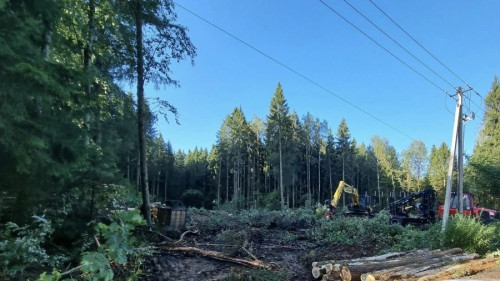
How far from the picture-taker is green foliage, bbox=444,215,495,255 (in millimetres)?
9133

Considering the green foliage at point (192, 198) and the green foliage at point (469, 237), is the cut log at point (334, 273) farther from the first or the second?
the green foliage at point (192, 198)

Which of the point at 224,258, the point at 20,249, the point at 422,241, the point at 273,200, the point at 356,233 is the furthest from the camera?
the point at 273,200

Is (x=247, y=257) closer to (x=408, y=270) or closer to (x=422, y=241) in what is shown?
(x=408, y=270)

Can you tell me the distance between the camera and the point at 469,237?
30.3 ft

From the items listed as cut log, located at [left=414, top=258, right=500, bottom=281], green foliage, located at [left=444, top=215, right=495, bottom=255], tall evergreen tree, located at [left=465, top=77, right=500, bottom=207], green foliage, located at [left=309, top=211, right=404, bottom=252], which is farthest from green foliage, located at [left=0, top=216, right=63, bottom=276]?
tall evergreen tree, located at [left=465, top=77, right=500, bottom=207]

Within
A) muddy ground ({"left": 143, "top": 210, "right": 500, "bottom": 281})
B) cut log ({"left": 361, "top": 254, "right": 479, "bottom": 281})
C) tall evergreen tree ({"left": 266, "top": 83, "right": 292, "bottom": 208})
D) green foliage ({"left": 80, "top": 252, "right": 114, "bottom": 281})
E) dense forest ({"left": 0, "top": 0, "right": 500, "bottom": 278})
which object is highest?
tall evergreen tree ({"left": 266, "top": 83, "right": 292, "bottom": 208})

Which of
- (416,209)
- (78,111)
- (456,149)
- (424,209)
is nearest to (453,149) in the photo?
(456,149)

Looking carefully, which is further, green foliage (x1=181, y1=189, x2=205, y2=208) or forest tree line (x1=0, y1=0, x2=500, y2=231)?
green foliage (x1=181, y1=189, x2=205, y2=208)

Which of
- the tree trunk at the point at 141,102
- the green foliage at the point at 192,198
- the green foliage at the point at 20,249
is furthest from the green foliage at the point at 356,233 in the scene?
the green foliage at the point at 192,198

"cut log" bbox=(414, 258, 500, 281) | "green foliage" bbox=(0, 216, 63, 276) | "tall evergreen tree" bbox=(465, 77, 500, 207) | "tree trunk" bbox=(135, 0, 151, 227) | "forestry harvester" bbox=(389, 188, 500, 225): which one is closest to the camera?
"green foliage" bbox=(0, 216, 63, 276)

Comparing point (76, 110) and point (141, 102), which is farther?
point (141, 102)

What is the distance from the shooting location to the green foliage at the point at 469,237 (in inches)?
360

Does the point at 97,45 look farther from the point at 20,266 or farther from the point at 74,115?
the point at 20,266

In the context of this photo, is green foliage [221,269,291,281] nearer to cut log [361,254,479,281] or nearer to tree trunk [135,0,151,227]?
cut log [361,254,479,281]
